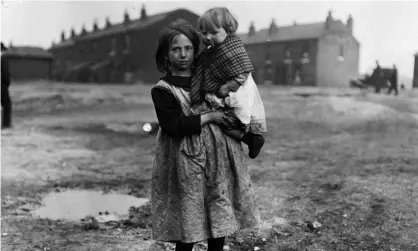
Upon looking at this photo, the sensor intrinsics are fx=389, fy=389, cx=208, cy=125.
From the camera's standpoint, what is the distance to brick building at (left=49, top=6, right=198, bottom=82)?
34.8 meters

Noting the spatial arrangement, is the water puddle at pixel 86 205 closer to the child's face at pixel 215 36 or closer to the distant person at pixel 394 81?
the child's face at pixel 215 36

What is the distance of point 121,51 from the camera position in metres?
37.8

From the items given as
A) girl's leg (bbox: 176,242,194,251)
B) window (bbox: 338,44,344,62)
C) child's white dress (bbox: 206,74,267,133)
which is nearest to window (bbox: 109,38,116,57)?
window (bbox: 338,44,344,62)

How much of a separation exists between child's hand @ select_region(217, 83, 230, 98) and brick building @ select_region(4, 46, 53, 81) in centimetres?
3945

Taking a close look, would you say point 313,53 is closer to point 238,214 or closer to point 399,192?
point 399,192

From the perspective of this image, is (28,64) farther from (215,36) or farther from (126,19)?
(215,36)

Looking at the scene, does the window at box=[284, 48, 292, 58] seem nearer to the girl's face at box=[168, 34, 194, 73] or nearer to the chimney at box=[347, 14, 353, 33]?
the chimney at box=[347, 14, 353, 33]

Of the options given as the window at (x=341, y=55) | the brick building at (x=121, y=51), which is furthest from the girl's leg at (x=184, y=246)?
the window at (x=341, y=55)

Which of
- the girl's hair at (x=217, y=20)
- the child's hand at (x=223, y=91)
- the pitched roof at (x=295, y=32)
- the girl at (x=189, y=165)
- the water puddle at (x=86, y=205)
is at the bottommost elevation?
the water puddle at (x=86, y=205)

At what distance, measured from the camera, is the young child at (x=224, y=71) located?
87.7 inches

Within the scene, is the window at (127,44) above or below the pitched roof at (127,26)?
below

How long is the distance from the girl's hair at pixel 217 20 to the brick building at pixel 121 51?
31639 millimetres

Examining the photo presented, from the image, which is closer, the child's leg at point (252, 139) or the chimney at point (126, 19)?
the child's leg at point (252, 139)

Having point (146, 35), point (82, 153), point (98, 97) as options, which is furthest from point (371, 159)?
point (146, 35)
